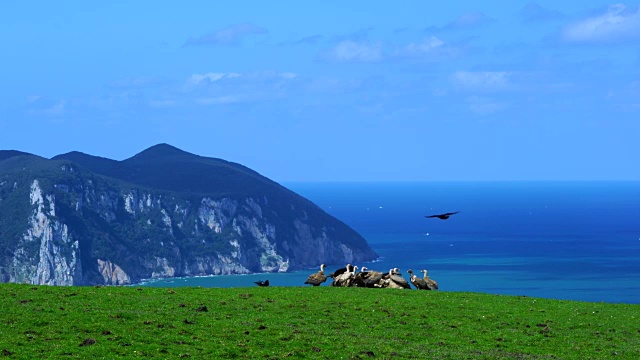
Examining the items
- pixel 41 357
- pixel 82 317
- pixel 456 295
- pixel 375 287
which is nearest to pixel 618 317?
pixel 456 295

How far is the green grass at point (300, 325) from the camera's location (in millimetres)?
35125

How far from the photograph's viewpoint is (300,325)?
4116cm

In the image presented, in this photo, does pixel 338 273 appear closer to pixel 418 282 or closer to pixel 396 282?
pixel 396 282

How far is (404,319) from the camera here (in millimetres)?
43781

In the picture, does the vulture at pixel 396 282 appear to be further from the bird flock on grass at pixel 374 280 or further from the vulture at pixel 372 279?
the vulture at pixel 372 279

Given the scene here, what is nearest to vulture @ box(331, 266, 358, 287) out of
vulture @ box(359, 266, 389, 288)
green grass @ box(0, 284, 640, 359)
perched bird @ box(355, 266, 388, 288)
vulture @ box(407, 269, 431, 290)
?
perched bird @ box(355, 266, 388, 288)

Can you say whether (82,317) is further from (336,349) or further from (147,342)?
(336,349)

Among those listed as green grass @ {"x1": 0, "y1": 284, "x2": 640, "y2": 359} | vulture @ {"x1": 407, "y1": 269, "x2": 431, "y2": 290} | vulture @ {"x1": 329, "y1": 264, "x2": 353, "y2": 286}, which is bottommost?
green grass @ {"x1": 0, "y1": 284, "x2": 640, "y2": 359}

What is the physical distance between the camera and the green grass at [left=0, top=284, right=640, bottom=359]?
115 ft

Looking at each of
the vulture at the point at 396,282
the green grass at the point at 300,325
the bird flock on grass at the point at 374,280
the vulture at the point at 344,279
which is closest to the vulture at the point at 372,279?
the bird flock on grass at the point at 374,280

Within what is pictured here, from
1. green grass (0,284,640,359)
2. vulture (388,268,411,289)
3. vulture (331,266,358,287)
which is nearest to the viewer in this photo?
green grass (0,284,640,359)

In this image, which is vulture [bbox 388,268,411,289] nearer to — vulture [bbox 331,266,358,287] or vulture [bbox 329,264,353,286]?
vulture [bbox 331,266,358,287]

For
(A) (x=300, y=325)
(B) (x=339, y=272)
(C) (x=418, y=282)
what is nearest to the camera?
(A) (x=300, y=325)

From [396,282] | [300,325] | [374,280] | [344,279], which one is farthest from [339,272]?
[300,325]
